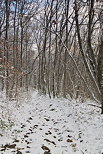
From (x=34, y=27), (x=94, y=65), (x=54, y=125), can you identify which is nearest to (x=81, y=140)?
(x=54, y=125)

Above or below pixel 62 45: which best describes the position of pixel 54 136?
below

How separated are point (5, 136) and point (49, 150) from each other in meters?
1.76

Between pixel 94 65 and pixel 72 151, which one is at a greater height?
pixel 94 65

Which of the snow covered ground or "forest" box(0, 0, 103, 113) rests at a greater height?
"forest" box(0, 0, 103, 113)

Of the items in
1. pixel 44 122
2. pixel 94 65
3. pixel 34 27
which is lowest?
pixel 44 122

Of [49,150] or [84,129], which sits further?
[84,129]

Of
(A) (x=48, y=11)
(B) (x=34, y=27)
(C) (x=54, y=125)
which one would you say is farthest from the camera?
(B) (x=34, y=27)

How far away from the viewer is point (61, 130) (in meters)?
7.08

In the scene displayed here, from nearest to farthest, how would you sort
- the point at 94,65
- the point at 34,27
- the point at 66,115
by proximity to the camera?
the point at 94,65 → the point at 66,115 → the point at 34,27

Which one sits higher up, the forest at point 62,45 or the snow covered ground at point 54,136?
the forest at point 62,45

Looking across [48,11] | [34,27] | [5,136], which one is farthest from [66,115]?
[34,27]

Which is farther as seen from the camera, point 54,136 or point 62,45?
point 62,45

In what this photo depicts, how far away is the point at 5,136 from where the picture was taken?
5.96m

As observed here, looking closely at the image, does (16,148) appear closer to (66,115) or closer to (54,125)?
(54,125)
